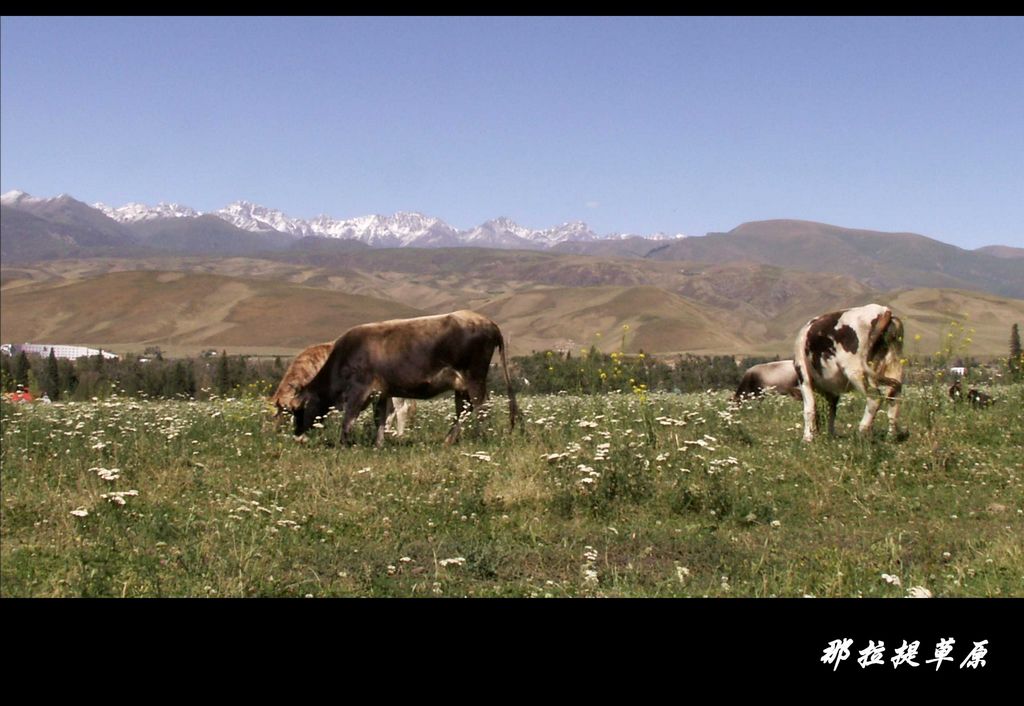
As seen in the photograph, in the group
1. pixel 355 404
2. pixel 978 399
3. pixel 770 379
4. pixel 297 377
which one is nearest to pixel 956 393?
pixel 978 399

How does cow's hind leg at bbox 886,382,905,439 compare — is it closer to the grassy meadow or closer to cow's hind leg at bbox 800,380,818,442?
the grassy meadow

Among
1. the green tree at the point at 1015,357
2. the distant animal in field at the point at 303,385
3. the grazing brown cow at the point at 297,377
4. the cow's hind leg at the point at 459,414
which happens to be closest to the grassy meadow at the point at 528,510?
the cow's hind leg at the point at 459,414

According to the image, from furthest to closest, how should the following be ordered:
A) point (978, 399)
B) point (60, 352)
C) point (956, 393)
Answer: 1. point (60, 352)
2. point (956, 393)
3. point (978, 399)

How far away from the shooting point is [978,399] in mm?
14938

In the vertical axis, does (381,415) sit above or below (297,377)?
below

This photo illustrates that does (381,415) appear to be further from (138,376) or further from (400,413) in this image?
(138,376)

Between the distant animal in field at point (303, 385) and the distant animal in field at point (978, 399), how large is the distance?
31.4ft

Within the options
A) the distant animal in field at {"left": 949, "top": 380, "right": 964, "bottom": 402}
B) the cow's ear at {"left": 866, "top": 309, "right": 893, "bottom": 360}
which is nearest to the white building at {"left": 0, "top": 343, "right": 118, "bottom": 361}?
the distant animal in field at {"left": 949, "top": 380, "right": 964, "bottom": 402}

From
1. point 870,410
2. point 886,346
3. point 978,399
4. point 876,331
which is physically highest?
point 876,331

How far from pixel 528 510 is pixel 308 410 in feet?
24.1

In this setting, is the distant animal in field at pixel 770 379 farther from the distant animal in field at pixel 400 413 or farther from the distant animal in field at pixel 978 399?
the distant animal in field at pixel 400 413

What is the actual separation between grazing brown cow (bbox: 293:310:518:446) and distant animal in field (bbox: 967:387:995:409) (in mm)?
7621

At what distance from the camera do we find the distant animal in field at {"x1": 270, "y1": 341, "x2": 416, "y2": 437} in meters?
16.1
